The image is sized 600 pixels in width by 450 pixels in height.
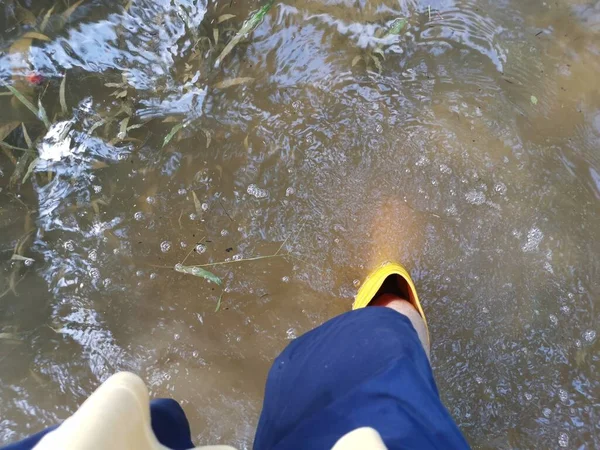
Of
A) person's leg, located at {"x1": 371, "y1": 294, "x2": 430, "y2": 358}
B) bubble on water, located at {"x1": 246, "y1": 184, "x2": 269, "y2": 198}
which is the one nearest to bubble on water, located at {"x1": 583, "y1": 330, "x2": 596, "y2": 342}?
person's leg, located at {"x1": 371, "y1": 294, "x2": 430, "y2": 358}

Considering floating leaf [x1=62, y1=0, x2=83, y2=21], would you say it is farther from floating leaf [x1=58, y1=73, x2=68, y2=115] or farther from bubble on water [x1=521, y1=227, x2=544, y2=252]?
bubble on water [x1=521, y1=227, x2=544, y2=252]

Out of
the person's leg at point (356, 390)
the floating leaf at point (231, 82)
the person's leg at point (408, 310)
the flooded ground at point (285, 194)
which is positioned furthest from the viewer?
the floating leaf at point (231, 82)

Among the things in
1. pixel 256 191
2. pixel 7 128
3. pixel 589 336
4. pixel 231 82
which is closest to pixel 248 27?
pixel 231 82

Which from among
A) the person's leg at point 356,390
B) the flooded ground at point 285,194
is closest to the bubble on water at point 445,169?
the flooded ground at point 285,194

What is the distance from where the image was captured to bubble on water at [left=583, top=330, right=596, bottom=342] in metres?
1.61

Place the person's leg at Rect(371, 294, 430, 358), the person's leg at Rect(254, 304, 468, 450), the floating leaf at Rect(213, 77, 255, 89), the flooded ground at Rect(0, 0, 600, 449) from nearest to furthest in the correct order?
the person's leg at Rect(254, 304, 468, 450) < the person's leg at Rect(371, 294, 430, 358) < the flooded ground at Rect(0, 0, 600, 449) < the floating leaf at Rect(213, 77, 255, 89)

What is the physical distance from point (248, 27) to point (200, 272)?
3.10 feet

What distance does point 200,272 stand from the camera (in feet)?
5.56

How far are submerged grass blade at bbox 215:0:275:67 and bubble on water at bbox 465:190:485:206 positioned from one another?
1.01 metres

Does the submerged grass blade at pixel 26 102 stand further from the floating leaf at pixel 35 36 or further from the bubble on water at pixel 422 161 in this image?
the bubble on water at pixel 422 161

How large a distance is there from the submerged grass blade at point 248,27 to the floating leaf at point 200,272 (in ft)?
2.58

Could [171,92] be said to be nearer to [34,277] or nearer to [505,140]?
[34,277]

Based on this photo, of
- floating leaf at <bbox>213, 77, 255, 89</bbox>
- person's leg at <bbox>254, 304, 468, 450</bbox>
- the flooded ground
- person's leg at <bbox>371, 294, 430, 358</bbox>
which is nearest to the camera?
person's leg at <bbox>254, 304, 468, 450</bbox>

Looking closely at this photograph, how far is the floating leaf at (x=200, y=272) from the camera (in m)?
1.69
